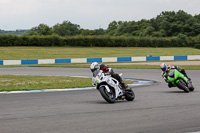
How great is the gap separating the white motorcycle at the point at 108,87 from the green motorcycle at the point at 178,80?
9.04 feet

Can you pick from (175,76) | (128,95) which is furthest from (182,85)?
(128,95)

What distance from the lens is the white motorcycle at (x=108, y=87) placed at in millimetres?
9547

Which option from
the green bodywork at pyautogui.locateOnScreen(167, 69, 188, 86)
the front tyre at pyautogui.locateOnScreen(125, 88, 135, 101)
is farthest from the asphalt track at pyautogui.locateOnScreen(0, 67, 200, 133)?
the green bodywork at pyautogui.locateOnScreen(167, 69, 188, 86)

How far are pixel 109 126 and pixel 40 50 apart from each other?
47301 millimetres

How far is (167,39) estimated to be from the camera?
229 feet

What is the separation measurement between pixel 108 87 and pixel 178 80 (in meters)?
3.44

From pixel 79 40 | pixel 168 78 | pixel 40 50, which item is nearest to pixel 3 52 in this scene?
pixel 40 50

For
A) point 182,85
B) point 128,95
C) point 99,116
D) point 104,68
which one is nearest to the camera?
point 99,116

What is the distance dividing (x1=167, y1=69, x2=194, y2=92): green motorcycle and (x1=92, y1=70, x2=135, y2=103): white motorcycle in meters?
2.76

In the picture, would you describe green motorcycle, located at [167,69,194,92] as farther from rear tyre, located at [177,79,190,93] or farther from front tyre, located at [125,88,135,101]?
front tyre, located at [125,88,135,101]

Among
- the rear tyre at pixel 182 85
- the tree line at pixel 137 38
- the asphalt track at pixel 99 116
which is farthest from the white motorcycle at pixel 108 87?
the tree line at pixel 137 38

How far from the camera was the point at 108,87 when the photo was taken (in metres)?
9.67

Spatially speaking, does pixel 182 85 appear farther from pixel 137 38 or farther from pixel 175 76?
pixel 137 38

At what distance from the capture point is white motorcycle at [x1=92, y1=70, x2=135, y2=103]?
9547mm
